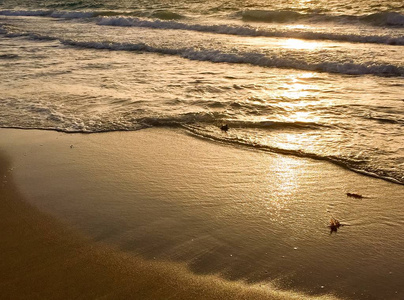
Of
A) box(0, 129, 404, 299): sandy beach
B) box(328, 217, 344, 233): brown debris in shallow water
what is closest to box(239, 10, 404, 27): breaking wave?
box(0, 129, 404, 299): sandy beach

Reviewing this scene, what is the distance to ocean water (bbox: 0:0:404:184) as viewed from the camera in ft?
17.3

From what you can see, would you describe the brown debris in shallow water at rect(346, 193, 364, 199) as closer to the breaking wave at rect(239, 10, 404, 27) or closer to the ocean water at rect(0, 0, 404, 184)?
the ocean water at rect(0, 0, 404, 184)

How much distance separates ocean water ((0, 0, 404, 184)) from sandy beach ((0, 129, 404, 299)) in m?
0.65

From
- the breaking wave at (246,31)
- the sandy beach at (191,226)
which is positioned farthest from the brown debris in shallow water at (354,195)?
the breaking wave at (246,31)

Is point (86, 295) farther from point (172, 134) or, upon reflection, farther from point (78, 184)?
point (172, 134)

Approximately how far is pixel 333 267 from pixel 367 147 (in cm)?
219

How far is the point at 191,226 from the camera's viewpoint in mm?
3445

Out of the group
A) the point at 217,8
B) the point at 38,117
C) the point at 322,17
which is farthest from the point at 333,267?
the point at 217,8

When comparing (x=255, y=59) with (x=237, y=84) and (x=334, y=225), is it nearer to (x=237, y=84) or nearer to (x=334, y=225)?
(x=237, y=84)

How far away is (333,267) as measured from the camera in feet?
9.70

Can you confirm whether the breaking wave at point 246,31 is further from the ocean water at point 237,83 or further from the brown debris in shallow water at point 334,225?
the brown debris in shallow water at point 334,225

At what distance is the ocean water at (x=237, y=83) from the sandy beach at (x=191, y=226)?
0.65m

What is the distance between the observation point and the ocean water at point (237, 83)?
5.27m

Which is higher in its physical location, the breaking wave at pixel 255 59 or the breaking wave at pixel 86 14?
the breaking wave at pixel 86 14
